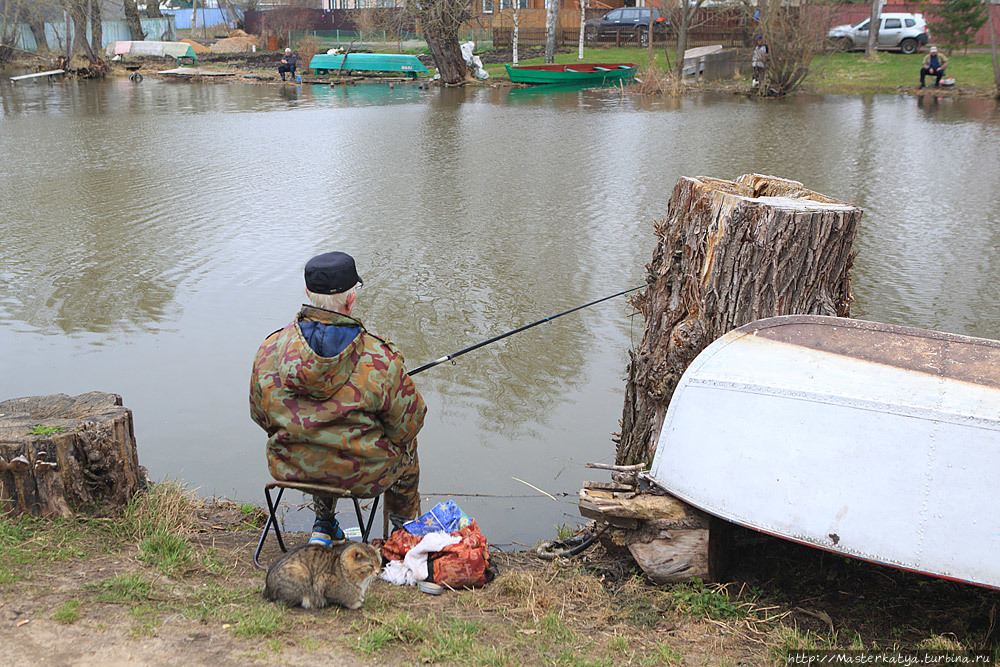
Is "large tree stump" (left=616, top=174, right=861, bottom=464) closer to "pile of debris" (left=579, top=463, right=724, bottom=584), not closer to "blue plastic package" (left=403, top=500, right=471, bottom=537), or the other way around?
"pile of debris" (left=579, top=463, right=724, bottom=584)

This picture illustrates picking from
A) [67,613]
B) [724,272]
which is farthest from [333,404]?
→ [724,272]

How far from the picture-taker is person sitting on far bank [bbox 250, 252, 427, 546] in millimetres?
3283

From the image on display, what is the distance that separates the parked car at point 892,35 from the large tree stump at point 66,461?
35.0 m

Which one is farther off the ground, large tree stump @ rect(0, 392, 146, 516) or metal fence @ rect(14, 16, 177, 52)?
metal fence @ rect(14, 16, 177, 52)

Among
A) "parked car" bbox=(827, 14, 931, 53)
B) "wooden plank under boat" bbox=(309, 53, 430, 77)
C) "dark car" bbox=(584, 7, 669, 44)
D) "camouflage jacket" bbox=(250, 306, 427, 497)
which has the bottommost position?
"camouflage jacket" bbox=(250, 306, 427, 497)

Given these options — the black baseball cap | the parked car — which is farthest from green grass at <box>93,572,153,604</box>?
the parked car

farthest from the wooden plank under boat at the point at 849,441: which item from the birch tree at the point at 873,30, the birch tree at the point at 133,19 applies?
the birch tree at the point at 133,19

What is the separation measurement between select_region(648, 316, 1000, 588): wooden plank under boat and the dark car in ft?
132

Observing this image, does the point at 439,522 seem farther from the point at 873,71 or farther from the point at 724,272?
the point at 873,71

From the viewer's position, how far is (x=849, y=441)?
312 cm

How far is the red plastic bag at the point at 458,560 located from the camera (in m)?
3.60

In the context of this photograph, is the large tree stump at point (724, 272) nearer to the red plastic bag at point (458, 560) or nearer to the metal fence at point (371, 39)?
the red plastic bag at point (458, 560)

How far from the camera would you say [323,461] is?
3.41m

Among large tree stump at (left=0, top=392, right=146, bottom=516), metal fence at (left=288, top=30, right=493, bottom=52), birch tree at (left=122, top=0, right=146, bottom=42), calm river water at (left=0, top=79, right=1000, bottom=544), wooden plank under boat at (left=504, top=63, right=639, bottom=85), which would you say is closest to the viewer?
large tree stump at (left=0, top=392, right=146, bottom=516)
